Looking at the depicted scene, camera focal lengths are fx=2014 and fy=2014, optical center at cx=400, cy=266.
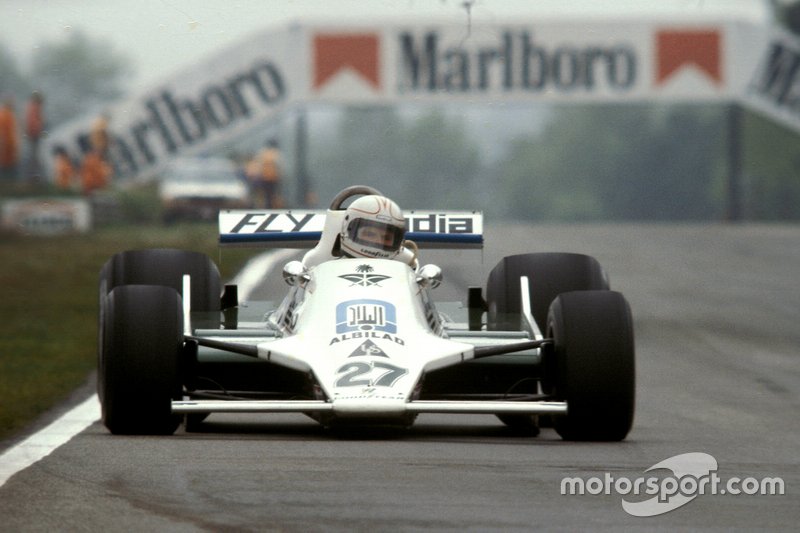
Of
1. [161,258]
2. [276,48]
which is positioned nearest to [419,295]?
[161,258]

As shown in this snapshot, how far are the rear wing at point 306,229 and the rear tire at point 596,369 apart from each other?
7.24 ft

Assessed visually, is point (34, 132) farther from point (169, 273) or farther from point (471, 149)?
point (471, 149)

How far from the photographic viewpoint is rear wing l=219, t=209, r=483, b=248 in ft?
40.2

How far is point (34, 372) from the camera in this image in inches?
613

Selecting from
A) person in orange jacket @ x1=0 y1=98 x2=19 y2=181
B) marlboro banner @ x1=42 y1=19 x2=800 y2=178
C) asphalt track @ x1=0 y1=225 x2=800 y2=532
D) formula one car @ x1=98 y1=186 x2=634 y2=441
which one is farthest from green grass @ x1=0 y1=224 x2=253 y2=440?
marlboro banner @ x1=42 y1=19 x2=800 y2=178

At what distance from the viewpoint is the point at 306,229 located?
483 inches

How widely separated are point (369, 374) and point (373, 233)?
1842mm

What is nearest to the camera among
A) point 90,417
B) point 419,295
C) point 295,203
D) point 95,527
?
point 95,527

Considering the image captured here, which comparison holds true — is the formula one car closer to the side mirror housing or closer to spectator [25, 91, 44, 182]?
the side mirror housing

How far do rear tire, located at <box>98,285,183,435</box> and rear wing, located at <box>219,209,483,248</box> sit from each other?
6.78ft

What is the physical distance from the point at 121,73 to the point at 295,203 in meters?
55.2

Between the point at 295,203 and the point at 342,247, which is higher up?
the point at 342,247

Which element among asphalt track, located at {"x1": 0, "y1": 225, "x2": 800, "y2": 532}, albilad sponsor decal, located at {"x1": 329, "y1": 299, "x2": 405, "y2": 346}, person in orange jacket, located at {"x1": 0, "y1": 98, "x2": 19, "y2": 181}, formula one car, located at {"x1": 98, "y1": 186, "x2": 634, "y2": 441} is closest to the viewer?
asphalt track, located at {"x1": 0, "y1": 225, "x2": 800, "y2": 532}

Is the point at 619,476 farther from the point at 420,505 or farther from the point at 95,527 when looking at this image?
the point at 95,527
